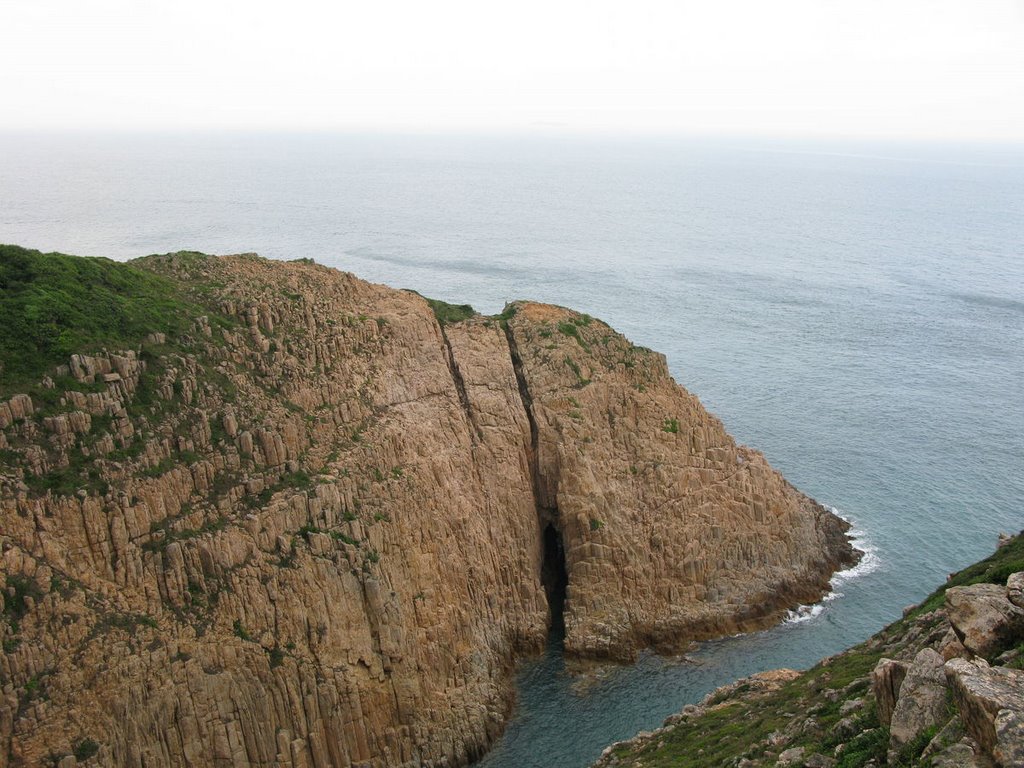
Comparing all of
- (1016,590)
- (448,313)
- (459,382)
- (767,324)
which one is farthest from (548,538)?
(767,324)

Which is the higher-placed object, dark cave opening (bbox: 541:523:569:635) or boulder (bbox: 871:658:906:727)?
boulder (bbox: 871:658:906:727)

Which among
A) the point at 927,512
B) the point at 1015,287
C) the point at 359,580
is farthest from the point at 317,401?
the point at 1015,287

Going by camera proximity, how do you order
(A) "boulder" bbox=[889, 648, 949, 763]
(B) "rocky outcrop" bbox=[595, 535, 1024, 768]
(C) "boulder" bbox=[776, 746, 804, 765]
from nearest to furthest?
(B) "rocky outcrop" bbox=[595, 535, 1024, 768], (A) "boulder" bbox=[889, 648, 949, 763], (C) "boulder" bbox=[776, 746, 804, 765]

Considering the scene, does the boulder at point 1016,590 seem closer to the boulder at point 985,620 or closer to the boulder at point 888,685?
the boulder at point 985,620

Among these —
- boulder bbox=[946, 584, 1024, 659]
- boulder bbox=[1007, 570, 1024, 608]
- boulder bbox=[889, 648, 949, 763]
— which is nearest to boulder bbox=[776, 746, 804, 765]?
boulder bbox=[889, 648, 949, 763]

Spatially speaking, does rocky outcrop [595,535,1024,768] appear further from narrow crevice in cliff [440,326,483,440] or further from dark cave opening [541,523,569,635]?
narrow crevice in cliff [440,326,483,440]

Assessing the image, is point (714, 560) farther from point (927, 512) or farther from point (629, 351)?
point (927, 512)
